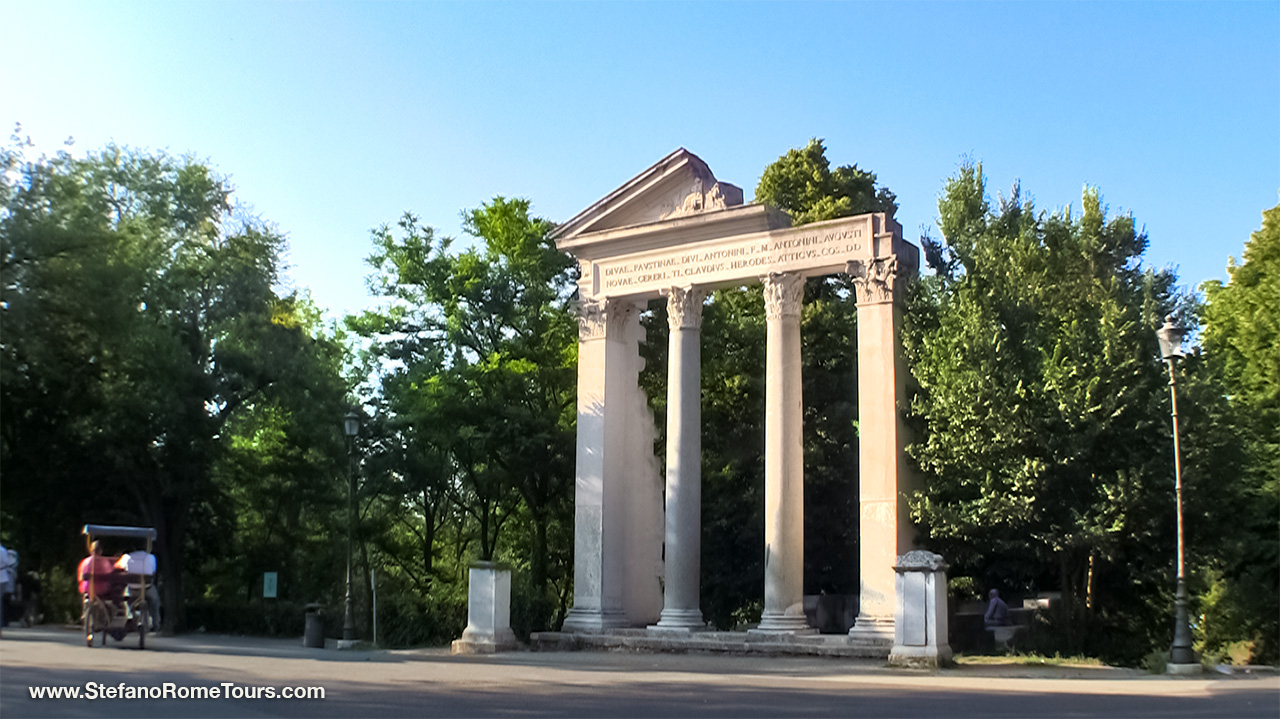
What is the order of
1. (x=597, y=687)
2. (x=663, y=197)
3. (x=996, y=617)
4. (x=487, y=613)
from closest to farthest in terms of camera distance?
(x=597, y=687) → (x=487, y=613) → (x=996, y=617) → (x=663, y=197)

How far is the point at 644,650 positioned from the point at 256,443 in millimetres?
27249

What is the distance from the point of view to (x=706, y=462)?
35.2 m

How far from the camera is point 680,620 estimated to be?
28.0 m

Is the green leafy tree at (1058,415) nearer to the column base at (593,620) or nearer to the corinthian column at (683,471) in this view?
the corinthian column at (683,471)

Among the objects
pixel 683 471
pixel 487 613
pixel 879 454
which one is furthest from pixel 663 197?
pixel 487 613

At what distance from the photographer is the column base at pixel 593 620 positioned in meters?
29.1

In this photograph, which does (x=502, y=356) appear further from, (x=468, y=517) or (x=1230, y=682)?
(x=1230, y=682)

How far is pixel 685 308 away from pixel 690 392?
2.26 m

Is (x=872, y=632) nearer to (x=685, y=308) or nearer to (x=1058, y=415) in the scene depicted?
(x=1058, y=415)

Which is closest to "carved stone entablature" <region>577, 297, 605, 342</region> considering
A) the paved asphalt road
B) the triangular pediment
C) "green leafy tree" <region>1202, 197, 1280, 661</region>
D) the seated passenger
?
the triangular pediment

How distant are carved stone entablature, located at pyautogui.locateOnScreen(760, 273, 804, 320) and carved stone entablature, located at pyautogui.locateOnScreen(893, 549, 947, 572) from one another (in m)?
8.53

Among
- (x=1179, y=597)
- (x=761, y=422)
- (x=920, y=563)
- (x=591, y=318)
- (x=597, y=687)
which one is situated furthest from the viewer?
(x=761, y=422)

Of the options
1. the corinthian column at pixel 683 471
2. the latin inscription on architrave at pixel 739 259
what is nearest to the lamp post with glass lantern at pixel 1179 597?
the latin inscription on architrave at pixel 739 259

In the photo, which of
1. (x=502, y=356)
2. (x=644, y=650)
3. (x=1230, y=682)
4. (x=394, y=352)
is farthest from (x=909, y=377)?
(x=394, y=352)
